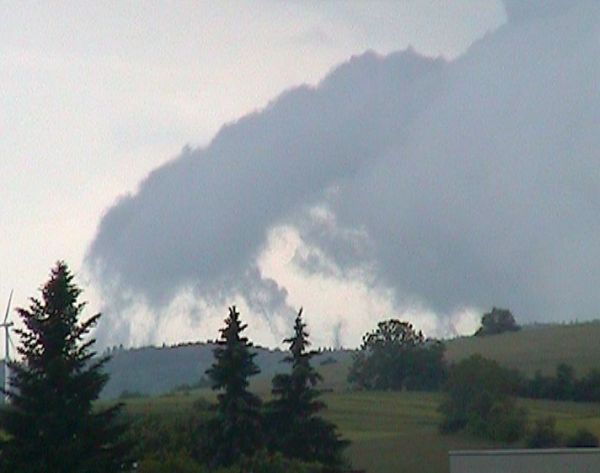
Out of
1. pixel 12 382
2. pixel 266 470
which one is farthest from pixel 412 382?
pixel 12 382

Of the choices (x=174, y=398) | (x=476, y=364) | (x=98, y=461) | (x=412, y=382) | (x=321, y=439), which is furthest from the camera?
(x=412, y=382)

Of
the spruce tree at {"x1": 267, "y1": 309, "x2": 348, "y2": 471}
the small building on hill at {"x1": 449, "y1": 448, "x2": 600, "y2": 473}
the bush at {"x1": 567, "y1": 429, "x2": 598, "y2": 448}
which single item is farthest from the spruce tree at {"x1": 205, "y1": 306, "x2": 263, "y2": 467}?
the bush at {"x1": 567, "y1": 429, "x2": 598, "y2": 448}

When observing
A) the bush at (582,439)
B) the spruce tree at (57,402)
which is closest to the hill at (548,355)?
the bush at (582,439)

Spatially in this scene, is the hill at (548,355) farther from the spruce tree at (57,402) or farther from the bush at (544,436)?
the spruce tree at (57,402)

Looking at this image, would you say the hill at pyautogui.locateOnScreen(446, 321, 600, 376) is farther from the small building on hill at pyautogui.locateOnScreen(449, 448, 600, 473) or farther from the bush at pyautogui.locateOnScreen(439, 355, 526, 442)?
the small building on hill at pyautogui.locateOnScreen(449, 448, 600, 473)

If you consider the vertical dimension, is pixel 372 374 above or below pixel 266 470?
above

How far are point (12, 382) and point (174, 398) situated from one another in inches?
4277

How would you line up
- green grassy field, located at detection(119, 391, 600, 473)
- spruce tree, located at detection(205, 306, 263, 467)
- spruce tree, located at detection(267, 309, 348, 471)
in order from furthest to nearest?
1. green grassy field, located at detection(119, 391, 600, 473)
2. spruce tree, located at detection(267, 309, 348, 471)
3. spruce tree, located at detection(205, 306, 263, 467)

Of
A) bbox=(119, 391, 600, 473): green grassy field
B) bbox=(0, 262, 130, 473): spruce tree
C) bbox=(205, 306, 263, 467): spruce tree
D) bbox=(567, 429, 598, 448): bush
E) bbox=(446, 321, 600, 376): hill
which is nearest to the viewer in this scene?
bbox=(0, 262, 130, 473): spruce tree

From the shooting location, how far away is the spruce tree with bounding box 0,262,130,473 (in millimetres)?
56906

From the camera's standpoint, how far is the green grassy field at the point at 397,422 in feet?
427

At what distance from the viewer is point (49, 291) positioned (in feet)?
192

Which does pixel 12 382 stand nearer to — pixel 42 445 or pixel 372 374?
pixel 42 445

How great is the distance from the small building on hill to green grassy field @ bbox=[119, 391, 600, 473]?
184ft
